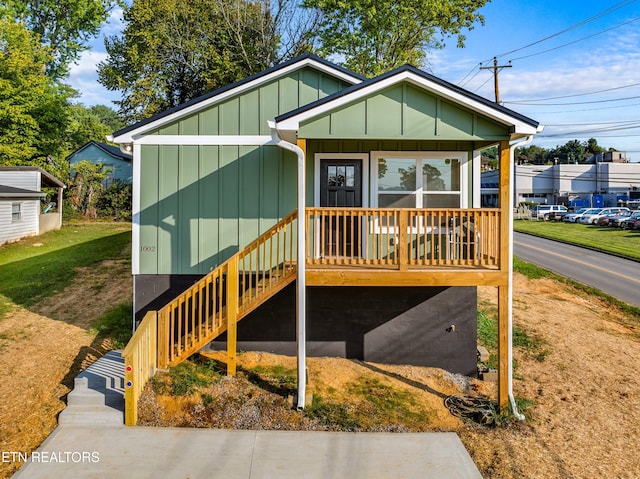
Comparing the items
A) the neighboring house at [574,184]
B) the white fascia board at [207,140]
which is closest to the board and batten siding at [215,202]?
the white fascia board at [207,140]

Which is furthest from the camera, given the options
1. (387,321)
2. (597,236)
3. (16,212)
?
(597,236)

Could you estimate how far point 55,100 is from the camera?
94.0 ft

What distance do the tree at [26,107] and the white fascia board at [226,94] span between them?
77.4ft

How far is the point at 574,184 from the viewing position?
58438 millimetres

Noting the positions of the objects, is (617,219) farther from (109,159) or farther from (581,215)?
(109,159)

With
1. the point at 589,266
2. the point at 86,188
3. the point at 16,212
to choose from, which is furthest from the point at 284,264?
the point at 86,188

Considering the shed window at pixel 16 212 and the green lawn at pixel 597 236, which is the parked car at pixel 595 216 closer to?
the green lawn at pixel 597 236

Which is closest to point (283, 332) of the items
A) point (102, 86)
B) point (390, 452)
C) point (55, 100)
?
point (390, 452)

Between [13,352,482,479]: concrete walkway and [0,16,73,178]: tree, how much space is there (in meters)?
26.8

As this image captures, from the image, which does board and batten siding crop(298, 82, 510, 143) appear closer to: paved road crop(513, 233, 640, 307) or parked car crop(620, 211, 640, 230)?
paved road crop(513, 233, 640, 307)

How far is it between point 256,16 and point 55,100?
14.3 m

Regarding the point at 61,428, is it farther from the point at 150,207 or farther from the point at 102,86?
the point at 102,86

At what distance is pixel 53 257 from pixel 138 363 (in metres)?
14.0

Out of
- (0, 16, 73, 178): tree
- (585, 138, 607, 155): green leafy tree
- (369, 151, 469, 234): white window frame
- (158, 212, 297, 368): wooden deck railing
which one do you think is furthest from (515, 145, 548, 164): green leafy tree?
(158, 212, 297, 368): wooden deck railing
